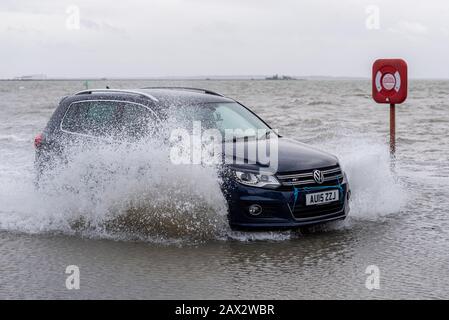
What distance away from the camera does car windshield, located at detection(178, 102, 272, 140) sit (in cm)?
853

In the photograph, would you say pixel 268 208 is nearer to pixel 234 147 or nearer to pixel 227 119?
pixel 234 147

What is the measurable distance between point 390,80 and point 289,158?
4.48m

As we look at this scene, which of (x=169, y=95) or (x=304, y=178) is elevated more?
(x=169, y=95)

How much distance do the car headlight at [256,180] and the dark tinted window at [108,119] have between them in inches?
57.6

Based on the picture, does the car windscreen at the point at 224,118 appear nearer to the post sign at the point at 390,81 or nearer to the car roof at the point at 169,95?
the car roof at the point at 169,95

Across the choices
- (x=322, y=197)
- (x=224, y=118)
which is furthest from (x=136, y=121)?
(x=322, y=197)

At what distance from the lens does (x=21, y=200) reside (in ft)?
31.3

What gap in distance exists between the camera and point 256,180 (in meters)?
7.66

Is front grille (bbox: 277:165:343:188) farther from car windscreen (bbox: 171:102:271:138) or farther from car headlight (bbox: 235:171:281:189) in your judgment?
car windscreen (bbox: 171:102:271:138)

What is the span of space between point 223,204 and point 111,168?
1513mm

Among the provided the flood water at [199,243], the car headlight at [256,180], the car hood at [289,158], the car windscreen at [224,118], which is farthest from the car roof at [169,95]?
the car headlight at [256,180]
